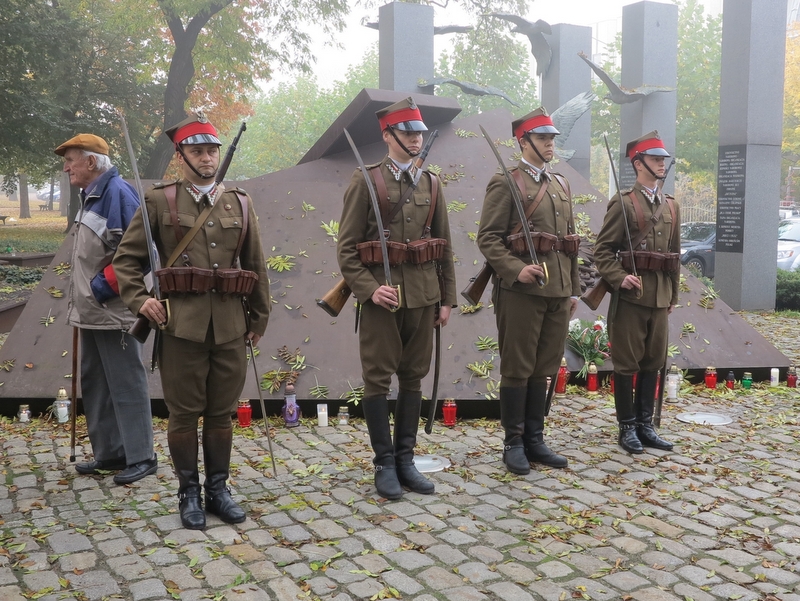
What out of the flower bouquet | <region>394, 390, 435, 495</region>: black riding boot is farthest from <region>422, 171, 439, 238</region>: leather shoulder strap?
the flower bouquet

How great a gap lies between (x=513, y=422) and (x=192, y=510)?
1.98m

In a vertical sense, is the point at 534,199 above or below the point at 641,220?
above

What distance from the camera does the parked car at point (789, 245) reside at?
662 inches

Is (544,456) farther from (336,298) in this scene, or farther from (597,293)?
(336,298)

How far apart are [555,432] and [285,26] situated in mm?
19621

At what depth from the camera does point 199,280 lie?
3816 mm

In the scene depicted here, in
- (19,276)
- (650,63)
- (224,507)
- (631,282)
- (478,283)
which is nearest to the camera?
(224,507)

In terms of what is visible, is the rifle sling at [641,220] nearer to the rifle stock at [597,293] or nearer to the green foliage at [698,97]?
the rifle stock at [597,293]

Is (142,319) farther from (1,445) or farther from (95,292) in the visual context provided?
(1,445)

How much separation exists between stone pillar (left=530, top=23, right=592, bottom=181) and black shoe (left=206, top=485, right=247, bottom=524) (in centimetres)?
1516

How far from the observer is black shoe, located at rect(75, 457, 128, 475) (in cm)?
475

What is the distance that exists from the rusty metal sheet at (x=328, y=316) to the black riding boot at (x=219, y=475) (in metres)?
1.89

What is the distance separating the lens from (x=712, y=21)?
94.4 feet

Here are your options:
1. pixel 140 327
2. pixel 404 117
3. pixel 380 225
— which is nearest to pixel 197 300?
pixel 140 327
